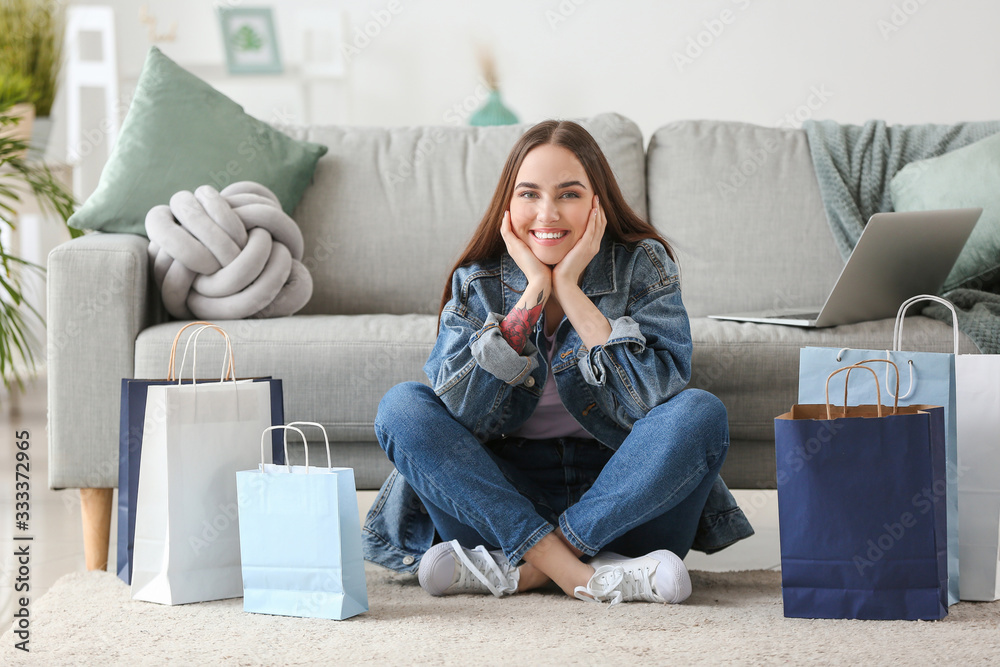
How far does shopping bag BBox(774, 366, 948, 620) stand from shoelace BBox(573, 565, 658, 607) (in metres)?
0.19

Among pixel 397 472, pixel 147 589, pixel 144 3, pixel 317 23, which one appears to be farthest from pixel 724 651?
pixel 144 3

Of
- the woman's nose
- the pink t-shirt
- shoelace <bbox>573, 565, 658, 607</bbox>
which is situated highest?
the woman's nose

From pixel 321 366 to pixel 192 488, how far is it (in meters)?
0.41

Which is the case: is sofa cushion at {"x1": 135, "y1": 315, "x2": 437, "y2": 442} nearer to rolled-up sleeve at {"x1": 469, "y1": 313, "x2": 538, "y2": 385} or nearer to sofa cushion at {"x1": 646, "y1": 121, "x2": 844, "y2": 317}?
rolled-up sleeve at {"x1": 469, "y1": 313, "x2": 538, "y2": 385}

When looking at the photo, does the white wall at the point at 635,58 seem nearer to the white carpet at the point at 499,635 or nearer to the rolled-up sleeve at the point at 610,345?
the rolled-up sleeve at the point at 610,345

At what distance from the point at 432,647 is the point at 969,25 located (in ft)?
11.6

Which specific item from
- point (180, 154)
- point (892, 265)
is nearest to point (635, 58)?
point (180, 154)

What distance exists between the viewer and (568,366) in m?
1.34

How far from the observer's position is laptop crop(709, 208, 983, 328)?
1507mm

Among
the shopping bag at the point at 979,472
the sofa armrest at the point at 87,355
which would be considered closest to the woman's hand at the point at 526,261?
the shopping bag at the point at 979,472

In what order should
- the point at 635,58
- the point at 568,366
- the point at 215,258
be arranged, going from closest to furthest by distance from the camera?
the point at 568,366 < the point at 215,258 < the point at 635,58

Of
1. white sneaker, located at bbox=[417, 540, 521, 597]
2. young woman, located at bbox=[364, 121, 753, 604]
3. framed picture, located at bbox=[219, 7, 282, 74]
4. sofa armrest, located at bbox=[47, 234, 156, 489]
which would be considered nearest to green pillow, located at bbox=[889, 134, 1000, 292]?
young woman, located at bbox=[364, 121, 753, 604]

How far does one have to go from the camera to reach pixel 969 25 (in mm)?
3629

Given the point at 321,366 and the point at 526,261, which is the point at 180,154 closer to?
the point at 321,366
